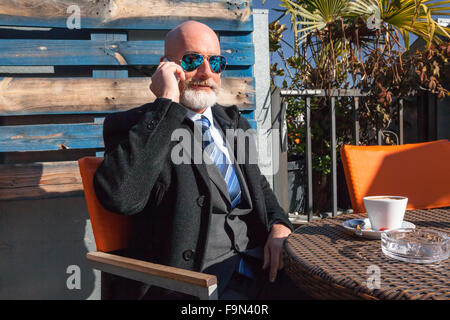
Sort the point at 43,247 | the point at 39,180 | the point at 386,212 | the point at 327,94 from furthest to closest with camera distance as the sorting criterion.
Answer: the point at 327,94
the point at 43,247
the point at 39,180
the point at 386,212

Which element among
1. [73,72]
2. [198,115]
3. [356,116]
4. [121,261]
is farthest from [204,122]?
[356,116]

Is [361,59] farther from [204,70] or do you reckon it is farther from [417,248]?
[417,248]

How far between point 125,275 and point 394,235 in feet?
2.85

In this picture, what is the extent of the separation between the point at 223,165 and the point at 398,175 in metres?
0.89

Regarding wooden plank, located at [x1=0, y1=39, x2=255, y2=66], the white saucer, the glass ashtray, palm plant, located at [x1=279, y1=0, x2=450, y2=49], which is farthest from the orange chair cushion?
palm plant, located at [x1=279, y1=0, x2=450, y2=49]

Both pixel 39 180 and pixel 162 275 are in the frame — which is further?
pixel 39 180

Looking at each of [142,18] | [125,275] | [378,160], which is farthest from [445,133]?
[125,275]

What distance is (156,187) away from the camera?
1.42 meters

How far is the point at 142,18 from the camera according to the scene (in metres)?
2.36

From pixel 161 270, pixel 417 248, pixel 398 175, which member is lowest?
pixel 161 270

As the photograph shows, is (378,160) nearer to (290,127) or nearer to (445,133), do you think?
(290,127)

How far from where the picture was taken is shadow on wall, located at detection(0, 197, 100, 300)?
2311 millimetres

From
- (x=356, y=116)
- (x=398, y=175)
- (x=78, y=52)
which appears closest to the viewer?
(x=398, y=175)

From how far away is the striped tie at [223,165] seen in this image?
5.15 feet
